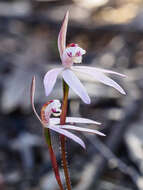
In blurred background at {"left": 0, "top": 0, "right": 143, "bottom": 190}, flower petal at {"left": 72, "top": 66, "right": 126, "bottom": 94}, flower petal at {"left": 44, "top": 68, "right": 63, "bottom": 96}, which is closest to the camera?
flower petal at {"left": 44, "top": 68, "right": 63, "bottom": 96}

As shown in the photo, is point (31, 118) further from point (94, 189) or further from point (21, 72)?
point (94, 189)

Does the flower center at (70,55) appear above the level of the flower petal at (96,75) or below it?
above

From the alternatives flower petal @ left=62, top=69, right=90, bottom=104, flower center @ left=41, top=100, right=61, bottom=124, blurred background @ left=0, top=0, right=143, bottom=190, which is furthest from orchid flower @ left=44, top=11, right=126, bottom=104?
blurred background @ left=0, top=0, right=143, bottom=190

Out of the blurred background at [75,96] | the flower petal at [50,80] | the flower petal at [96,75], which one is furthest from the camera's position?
the blurred background at [75,96]

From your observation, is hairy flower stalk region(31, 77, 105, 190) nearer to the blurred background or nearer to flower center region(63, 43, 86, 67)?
flower center region(63, 43, 86, 67)

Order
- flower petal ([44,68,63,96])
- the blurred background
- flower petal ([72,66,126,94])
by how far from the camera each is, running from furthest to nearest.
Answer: the blurred background < flower petal ([72,66,126,94]) < flower petal ([44,68,63,96])

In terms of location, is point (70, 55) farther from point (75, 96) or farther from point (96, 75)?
point (75, 96)

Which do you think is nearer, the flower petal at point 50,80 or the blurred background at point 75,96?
the flower petal at point 50,80

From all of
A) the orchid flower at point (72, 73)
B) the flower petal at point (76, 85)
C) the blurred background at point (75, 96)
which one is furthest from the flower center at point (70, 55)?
the blurred background at point (75, 96)

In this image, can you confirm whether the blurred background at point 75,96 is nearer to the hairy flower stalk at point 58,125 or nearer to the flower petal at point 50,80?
the hairy flower stalk at point 58,125

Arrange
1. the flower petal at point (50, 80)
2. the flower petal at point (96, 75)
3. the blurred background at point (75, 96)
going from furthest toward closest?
the blurred background at point (75, 96) → the flower petal at point (96, 75) → the flower petal at point (50, 80)
